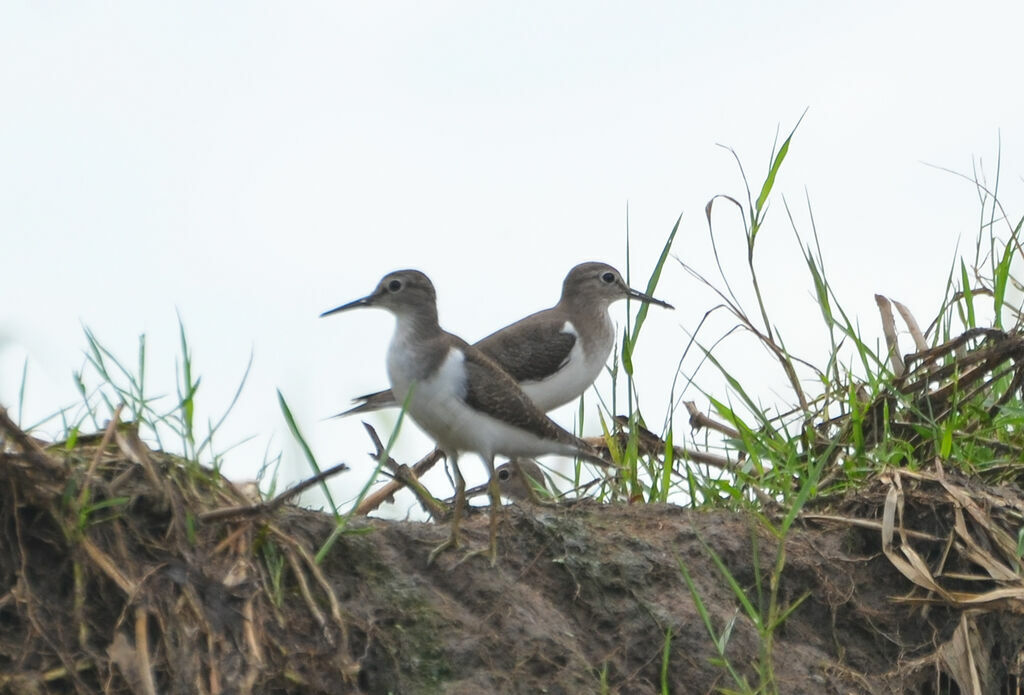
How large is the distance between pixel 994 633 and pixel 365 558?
6.45ft

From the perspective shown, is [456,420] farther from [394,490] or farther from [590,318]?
[590,318]

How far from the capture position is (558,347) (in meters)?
9.22

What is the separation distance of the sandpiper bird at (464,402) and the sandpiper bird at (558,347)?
7.36ft

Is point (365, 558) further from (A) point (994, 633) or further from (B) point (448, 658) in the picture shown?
(A) point (994, 633)

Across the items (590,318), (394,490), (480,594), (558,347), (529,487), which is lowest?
(480,594)

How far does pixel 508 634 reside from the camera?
3967 mm

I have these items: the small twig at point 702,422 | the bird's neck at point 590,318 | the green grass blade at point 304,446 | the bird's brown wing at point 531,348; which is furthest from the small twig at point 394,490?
the bird's neck at point 590,318

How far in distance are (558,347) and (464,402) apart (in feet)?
10.3

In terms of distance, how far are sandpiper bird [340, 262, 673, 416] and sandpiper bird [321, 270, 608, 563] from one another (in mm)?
2242

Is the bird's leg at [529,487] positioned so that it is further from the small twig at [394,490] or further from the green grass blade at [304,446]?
the green grass blade at [304,446]

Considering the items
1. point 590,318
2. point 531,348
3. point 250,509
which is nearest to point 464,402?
point 250,509

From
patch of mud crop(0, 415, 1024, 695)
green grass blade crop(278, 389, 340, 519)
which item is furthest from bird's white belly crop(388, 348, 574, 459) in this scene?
green grass blade crop(278, 389, 340, 519)

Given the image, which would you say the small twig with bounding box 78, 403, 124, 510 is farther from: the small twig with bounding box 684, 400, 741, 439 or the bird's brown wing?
the bird's brown wing

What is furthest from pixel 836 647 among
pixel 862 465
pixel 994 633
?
pixel 862 465
